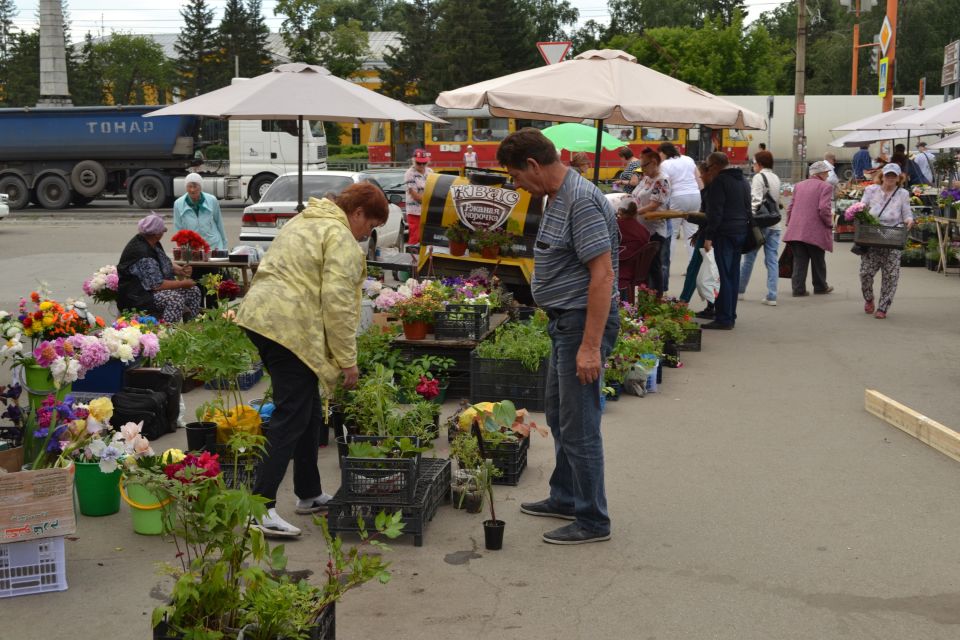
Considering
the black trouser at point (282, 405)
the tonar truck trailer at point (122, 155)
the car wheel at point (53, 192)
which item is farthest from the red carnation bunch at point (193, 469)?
the car wheel at point (53, 192)

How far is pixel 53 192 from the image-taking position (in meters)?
31.7

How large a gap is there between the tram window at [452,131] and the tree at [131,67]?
1618 inches

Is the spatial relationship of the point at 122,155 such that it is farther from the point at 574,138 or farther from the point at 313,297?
the point at 313,297

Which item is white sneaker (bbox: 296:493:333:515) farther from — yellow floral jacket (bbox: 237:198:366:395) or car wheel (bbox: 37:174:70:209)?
car wheel (bbox: 37:174:70:209)

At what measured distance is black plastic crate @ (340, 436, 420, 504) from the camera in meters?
5.45

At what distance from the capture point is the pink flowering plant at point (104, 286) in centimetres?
950

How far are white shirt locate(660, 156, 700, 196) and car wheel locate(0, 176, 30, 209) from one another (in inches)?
969

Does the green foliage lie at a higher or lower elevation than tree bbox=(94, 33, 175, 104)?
lower

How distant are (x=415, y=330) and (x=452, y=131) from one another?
2928 cm

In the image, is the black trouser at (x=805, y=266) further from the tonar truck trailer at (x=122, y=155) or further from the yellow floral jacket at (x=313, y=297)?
the tonar truck trailer at (x=122, y=155)

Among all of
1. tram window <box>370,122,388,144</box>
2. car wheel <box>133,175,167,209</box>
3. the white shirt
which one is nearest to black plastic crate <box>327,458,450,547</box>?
the white shirt

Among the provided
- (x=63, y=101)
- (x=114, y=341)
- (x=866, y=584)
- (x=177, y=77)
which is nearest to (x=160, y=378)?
(x=114, y=341)

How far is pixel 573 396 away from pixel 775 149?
4666cm

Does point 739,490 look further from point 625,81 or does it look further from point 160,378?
point 625,81
